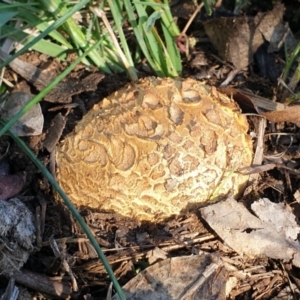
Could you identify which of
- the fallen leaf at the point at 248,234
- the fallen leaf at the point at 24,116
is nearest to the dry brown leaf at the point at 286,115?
the fallen leaf at the point at 248,234

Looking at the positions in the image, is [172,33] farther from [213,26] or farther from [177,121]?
[177,121]

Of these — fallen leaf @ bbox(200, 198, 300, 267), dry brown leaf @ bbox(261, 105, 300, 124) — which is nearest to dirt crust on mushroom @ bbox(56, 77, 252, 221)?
fallen leaf @ bbox(200, 198, 300, 267)

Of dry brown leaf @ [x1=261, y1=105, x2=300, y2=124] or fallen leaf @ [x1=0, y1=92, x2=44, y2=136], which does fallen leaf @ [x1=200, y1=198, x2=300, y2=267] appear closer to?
dry brown leaf @ [x1=261, y1=105, x2=300, y2=124]

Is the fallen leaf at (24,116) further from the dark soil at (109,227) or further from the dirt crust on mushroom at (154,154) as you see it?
the dirt crust on mushroom at (154,154)

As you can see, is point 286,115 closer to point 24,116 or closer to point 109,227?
point 109,227

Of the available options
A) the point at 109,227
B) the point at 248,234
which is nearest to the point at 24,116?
the point at 109,227
